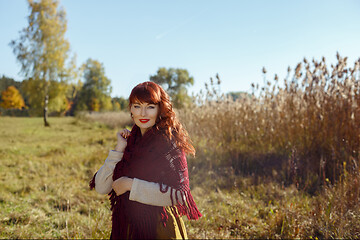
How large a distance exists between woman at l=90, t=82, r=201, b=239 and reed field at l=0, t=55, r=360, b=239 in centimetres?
94

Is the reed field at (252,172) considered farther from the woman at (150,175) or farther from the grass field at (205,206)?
the woman at (150,175)

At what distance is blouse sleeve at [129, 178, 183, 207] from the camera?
3.13 feet

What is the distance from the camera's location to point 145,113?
108 centimetres

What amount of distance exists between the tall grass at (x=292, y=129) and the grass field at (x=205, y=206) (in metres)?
0.41

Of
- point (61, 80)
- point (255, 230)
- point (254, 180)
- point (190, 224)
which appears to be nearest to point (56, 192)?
point (190, 224)

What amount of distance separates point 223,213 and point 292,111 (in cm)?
226

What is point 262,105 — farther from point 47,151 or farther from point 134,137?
point 47,151

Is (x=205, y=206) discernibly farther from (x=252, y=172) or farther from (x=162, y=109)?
(x=162, y=109)

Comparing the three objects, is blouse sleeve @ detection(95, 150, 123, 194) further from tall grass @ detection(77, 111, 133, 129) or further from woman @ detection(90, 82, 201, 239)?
tall grass @ detection(77, 111, 133, 129)

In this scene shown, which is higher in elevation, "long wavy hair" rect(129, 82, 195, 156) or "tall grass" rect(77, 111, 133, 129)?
"long wavy hair" rect(129, 82, 195, 156)

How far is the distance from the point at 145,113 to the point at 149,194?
13.8 inches

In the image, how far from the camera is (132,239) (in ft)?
3.36

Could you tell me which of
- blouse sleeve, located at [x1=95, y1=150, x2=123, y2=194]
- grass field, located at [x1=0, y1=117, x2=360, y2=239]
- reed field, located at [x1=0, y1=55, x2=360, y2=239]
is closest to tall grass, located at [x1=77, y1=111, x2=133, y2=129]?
reed field, located at [x1=0, y1=55, x2=360, y2=239]

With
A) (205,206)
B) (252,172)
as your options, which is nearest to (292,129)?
(252,172)
